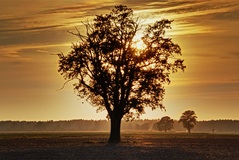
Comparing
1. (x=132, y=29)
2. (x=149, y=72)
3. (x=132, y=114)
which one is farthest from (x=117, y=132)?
(x=132, y=29)

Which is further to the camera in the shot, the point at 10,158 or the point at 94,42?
the point at 94,42

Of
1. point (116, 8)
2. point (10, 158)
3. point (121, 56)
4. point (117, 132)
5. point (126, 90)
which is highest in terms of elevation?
point (116, 8)

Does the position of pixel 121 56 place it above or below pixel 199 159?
above

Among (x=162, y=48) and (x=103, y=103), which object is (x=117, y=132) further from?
(x=162, y=48)

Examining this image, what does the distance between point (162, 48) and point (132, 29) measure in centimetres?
598

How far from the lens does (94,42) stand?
291 feet

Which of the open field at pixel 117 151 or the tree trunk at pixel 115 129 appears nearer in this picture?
the open field at pixel 117 151

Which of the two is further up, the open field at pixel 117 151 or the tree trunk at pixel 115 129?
the tree trunk at pixel 115 129

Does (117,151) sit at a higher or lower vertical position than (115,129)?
lower

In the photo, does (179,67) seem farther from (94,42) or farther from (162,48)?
(94,42)

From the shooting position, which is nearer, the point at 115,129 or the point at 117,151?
the point at 117,151

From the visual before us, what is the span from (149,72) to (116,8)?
12071 mm

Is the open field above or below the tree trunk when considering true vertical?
below

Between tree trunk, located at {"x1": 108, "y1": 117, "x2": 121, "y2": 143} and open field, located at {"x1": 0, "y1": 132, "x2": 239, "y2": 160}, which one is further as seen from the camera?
tree trunk, located at {"x1": 108, "y1": 117, "x2": 121, "y2": 143}
